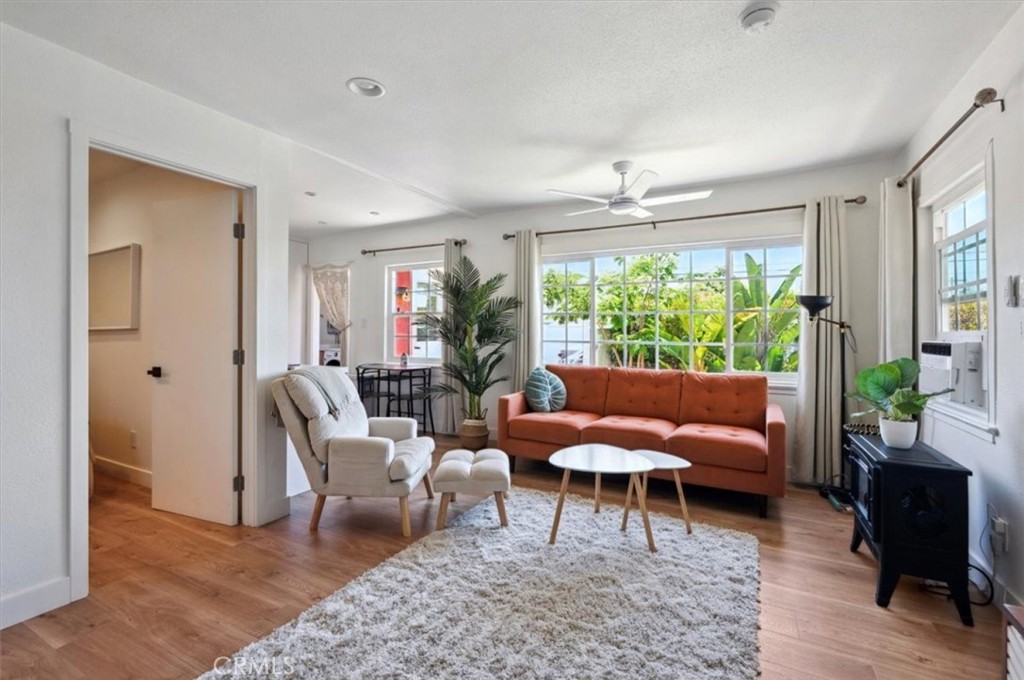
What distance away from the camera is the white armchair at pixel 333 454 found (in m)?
2.74

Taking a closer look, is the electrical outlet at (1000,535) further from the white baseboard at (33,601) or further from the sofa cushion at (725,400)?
the white baseboard at (33,601)

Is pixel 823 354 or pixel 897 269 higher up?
pixel 897 269

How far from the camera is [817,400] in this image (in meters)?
3.69

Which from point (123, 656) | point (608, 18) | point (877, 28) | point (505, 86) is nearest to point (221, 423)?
point (123, 656)

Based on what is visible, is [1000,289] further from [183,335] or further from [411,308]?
[411,308]

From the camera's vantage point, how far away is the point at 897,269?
10.3 ft

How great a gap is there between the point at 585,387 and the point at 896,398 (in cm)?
246

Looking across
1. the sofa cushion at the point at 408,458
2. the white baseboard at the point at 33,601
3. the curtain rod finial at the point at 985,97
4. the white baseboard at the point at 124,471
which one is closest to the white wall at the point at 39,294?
the white baseboard at the point at 33,601

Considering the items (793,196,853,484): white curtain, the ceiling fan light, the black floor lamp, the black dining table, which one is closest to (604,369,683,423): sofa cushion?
(793,196,853,484): white curtain

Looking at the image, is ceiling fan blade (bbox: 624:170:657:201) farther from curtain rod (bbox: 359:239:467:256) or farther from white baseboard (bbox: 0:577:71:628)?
white baseboard (bbox: 0:577:71:628)

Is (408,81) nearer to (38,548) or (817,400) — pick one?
(38,548)

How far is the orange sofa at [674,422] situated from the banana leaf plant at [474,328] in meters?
0.68

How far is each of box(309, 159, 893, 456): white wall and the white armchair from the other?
2.48 meters

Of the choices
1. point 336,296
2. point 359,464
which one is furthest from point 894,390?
point 336,296
